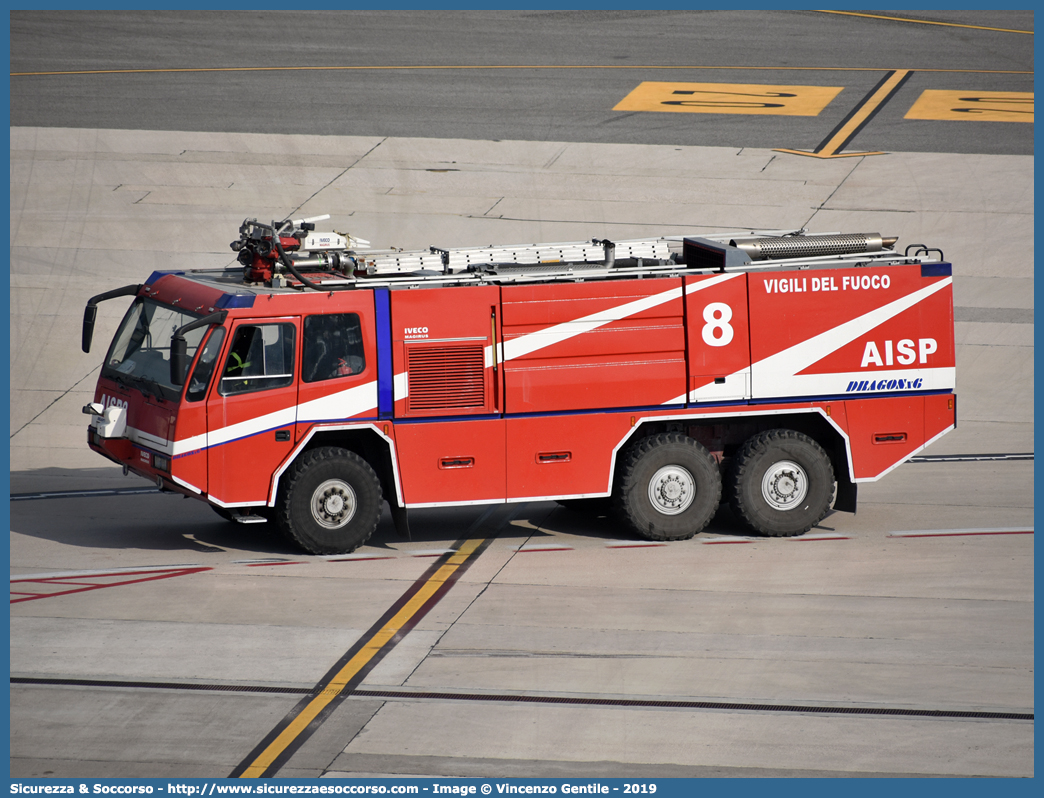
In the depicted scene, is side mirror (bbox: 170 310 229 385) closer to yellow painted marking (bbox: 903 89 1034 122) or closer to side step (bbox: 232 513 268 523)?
side step (bbox: 232 513 268 523)

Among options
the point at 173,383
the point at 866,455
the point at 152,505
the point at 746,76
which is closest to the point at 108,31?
the point at 746,76

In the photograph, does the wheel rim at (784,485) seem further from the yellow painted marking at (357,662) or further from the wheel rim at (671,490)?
the yellow painted marking at (357,662)

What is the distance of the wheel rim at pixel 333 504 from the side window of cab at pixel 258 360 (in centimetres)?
120

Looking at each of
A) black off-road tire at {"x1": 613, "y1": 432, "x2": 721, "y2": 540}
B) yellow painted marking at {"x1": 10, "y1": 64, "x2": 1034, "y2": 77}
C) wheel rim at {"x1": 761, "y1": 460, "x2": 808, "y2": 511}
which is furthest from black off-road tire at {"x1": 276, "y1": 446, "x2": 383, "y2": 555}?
yellow painted marking at {"x1": 10, "y1": 64, "x2": 1034, "y2": 77}

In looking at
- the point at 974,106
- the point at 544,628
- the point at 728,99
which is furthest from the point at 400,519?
the point at 974,106

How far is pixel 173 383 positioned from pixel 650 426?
5.08 meters

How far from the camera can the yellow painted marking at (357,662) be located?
9.11m

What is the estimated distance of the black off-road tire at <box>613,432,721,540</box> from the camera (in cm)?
1398

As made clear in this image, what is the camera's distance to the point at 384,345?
44.0 feet

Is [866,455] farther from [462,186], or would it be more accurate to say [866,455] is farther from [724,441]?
[462,186]

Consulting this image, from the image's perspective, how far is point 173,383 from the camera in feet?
42.2

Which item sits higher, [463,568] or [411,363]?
[411,363]

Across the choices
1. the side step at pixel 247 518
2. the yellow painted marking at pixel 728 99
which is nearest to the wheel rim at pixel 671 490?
the side step at pixel 247 518

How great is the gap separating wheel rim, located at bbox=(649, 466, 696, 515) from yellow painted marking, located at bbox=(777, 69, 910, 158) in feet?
52.5
